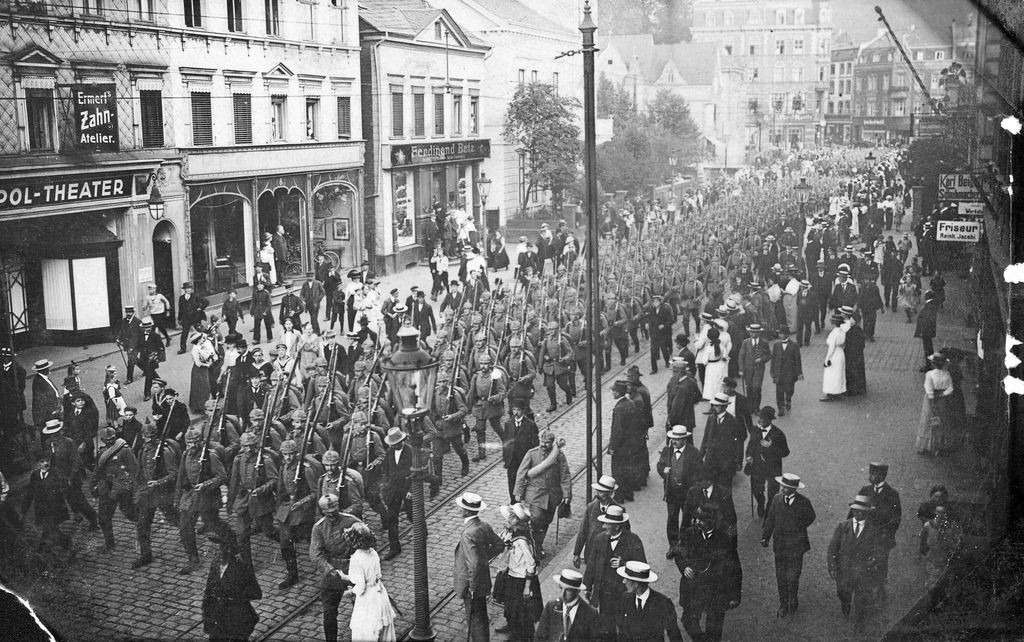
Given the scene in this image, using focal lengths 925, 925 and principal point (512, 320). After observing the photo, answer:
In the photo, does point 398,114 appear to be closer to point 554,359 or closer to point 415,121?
point 415,121

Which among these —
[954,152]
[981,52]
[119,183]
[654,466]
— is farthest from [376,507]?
[954,152]

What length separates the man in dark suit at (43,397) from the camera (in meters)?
11.7

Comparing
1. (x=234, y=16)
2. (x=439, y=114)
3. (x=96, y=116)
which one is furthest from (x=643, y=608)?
(x=439, y=114)

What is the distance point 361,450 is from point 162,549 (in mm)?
2432

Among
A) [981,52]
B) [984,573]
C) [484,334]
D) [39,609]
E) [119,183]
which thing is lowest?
[39,609]

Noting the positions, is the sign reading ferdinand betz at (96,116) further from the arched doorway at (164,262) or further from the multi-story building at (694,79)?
the multi-story building at (694,79)

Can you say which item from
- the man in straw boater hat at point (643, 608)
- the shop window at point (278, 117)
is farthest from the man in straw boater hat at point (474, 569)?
the shop window at point (278, 117)

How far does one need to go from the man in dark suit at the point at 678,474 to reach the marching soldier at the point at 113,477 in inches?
230

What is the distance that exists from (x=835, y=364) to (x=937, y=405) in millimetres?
3017

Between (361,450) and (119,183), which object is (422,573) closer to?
(361,450)

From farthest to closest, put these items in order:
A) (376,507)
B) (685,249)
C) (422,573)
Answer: (685,249), (376,507), (422,573)

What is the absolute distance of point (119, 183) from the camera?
1520 centimetres

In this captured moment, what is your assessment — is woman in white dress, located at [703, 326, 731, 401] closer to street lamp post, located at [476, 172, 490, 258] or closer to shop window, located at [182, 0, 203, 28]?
shop window, located at [182, 0, 203, 28]

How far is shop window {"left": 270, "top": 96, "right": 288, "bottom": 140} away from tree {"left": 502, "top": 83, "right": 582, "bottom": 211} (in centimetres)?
1325
